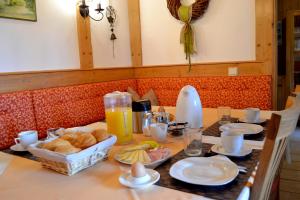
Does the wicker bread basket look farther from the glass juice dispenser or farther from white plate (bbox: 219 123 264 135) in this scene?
white plate (bbox: 219 123 264 135)

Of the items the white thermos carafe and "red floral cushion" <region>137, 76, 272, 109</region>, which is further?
"red floral cushion" <region>137, 76, 272, 109</region>

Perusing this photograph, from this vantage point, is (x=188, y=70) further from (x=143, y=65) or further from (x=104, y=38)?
(x=104, y=38)

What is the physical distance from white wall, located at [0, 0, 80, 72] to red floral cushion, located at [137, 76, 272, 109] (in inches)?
46.9

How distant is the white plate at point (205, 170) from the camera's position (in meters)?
0.79

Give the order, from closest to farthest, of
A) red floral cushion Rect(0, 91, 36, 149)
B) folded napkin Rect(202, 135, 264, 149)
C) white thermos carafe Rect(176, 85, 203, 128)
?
folded napkin Rect(202, 135, 264, 149), white thermos carafe Rect(176, 85, 203, 128), red floral cushion Rect(0, 91, 36, 149)

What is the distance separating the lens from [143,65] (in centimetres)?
362

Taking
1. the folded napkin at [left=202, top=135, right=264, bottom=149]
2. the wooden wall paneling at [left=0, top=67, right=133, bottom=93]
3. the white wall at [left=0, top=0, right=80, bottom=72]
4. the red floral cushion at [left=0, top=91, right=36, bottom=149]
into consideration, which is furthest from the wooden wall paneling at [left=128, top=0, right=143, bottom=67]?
the folded napkin at [left=202, top=135, right=264, bottom=149]

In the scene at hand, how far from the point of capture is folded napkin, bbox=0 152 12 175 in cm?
100

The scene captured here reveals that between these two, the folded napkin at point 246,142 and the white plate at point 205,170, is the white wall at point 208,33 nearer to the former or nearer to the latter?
the folded napkin at point 246,142

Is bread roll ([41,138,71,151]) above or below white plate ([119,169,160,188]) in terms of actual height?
above

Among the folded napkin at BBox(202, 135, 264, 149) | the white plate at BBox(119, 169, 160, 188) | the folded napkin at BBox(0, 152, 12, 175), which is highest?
the folded napkin at BBox(202, 135, 264, 149)

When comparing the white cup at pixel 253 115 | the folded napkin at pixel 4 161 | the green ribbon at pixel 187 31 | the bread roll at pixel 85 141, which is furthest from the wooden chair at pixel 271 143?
the green ribbon at pixel 187 31

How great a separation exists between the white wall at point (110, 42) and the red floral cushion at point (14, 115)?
1096 millimetres

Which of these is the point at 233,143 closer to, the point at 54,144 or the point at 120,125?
the point at 120,125
